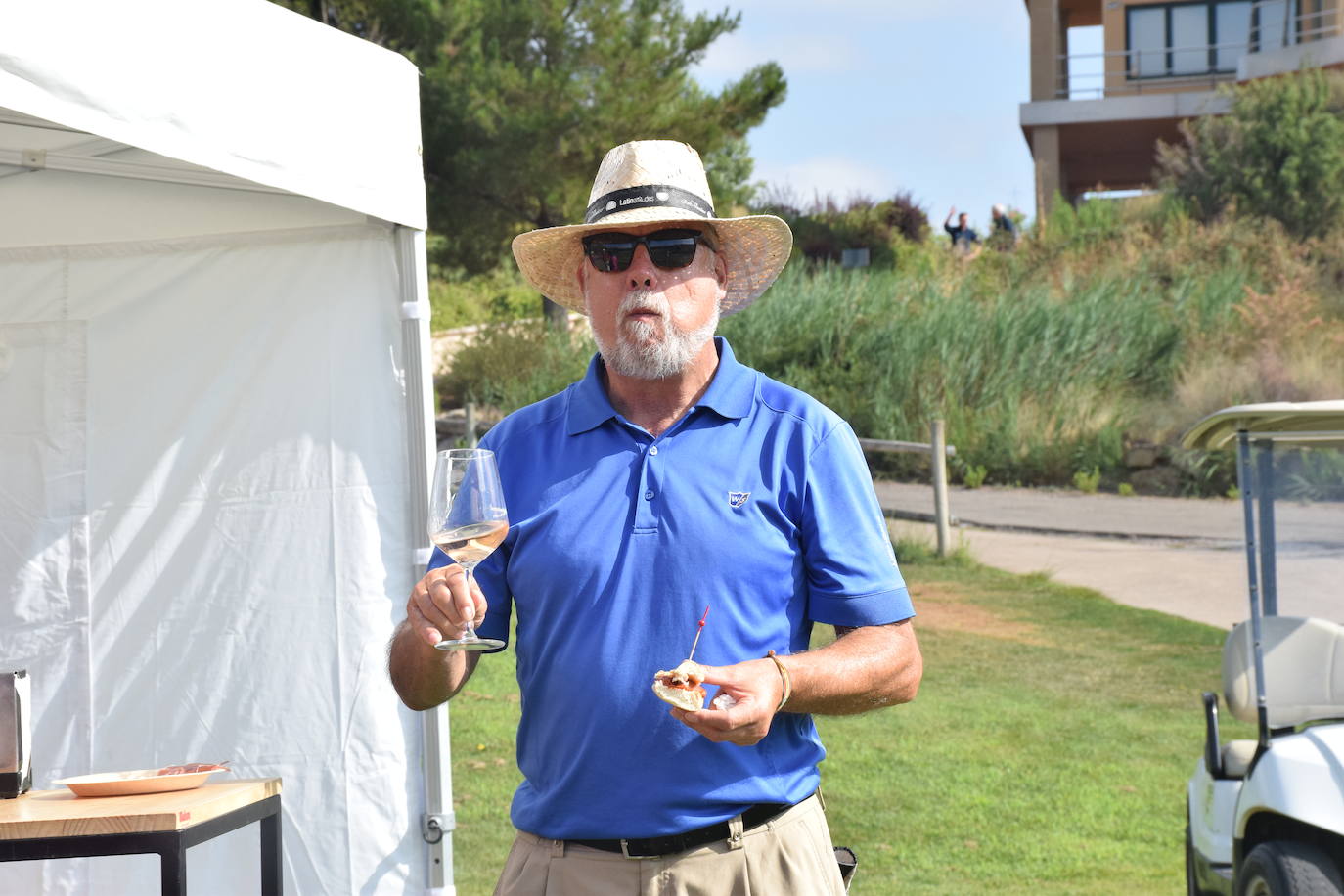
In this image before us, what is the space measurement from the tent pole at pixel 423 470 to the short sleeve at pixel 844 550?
1.99 metres

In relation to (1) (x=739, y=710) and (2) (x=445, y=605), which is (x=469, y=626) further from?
(1) (x=739, y=710)

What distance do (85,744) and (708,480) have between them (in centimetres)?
273

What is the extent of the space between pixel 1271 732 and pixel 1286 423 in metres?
0.91

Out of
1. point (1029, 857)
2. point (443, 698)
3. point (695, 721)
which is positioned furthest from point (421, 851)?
point (1029, 857)

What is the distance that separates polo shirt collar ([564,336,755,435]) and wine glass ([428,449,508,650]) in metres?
0.28

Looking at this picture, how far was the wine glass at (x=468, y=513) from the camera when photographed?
89.8 inches

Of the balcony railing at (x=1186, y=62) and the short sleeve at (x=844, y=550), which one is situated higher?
the balcony railing at (x=1186, y=62)

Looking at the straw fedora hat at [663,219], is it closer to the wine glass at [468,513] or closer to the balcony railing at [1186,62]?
the wine glass at [468,513]

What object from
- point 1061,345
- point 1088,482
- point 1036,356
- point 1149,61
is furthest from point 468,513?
point 1149,61

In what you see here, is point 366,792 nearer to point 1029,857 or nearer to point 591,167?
point 1029,857

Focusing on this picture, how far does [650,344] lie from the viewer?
2521 millimetres

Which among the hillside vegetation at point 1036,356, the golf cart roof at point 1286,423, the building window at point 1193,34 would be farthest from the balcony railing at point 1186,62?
the golf cart roof at point 1286,423

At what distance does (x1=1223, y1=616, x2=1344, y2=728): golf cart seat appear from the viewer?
13.9 feet

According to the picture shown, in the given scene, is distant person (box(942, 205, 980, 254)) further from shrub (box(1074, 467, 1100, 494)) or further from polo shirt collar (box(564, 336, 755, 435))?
polo shirt collar (box(564, 336, 755, 435))
